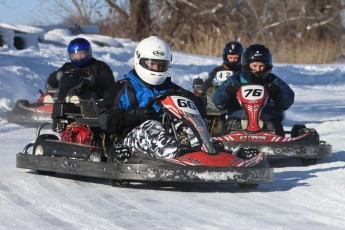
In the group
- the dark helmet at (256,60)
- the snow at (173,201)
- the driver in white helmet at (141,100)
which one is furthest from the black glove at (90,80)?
the driver in white helmet at (141,100)

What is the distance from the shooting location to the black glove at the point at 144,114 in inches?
326

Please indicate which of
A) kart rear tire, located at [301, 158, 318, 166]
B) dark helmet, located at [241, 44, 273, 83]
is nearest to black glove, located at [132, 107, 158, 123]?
kart rear tire, located at [301, 158, 318, 166]

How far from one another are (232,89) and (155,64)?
2.39 metres

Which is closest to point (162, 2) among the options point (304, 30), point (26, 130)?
point (304, 30)

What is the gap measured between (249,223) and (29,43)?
17.1 m

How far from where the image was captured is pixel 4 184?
8141mm

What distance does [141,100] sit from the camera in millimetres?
8633

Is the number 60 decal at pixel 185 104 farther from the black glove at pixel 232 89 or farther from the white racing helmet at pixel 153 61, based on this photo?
the black glove at pixel 232 89

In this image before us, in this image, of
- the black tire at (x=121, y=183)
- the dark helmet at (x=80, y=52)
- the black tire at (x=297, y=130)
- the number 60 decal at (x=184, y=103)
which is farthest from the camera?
the dark helmet at (x=80, y=52)

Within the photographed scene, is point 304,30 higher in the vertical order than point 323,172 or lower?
higher

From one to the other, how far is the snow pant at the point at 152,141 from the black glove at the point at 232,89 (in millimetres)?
2723

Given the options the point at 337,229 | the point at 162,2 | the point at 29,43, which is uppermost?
the point at 162,2

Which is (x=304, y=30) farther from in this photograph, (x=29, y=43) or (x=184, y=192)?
(x=184, y=192)

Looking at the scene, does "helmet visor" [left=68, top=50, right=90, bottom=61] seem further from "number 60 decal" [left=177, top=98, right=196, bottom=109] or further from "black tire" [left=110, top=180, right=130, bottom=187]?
"black tire" [left=110, top=180, right=130, bottom=187]
